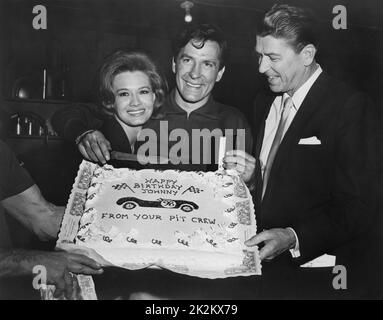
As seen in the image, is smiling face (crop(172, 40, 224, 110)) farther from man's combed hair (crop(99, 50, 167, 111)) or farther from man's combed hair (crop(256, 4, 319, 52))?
man's combed hair (crop(256, 4, 319, 52))

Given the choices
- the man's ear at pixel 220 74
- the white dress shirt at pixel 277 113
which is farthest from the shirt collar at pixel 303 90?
the man's ear at pixel 220 74

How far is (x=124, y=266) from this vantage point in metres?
2.19

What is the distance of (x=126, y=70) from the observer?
7.77 ft

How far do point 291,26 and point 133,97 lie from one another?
2.76 ft

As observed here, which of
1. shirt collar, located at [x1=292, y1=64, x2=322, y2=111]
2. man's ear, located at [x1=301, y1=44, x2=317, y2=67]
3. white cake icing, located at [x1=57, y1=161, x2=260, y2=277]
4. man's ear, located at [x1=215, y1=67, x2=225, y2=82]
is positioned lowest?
white cake icing, located at [x1=57, y1=161, x2=260, y2=277]

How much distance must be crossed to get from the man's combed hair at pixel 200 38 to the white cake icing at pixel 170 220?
577 mm

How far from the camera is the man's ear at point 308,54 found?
2402mm

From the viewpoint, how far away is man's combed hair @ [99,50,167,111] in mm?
2371

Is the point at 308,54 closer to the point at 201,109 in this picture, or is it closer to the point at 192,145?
the point at 201,109

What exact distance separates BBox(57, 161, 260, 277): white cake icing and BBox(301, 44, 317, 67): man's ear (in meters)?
0.65

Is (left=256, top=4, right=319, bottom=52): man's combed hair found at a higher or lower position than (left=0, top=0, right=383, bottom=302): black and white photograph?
higher

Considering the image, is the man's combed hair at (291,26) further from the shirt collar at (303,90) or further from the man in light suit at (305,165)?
the shirt collar at (303,90)

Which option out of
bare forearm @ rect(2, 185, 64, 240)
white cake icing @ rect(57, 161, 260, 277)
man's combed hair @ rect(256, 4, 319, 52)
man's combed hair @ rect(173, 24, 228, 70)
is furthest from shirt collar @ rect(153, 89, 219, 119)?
bare forearm @ rect(2, 185, 64, 240)
